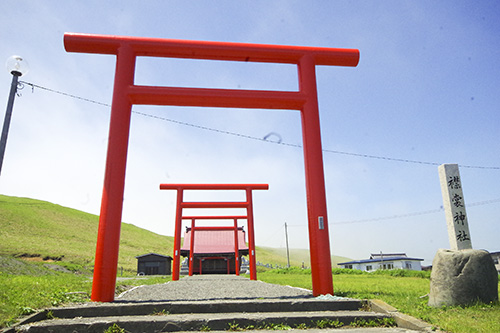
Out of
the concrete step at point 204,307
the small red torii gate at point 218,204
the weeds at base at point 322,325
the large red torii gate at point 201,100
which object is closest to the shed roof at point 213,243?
the small red torii gate at point 218,204

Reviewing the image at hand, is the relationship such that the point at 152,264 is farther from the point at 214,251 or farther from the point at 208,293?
the point at 208,293

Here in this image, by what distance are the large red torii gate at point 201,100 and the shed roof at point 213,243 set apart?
17954 mm

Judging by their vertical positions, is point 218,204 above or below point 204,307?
above

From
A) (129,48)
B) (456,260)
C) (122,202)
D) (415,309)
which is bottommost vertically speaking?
(415,309)

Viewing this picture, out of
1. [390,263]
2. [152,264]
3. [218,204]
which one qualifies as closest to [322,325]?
[218,204]

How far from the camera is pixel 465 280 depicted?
4.95m

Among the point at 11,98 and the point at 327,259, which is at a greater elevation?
the point at 11,98

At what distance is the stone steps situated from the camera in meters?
3.91

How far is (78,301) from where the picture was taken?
530 centimetres

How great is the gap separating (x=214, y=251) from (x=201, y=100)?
60.5 ft

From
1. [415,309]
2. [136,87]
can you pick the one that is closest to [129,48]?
[136,87]

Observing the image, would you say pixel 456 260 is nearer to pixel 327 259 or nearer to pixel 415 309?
pixel 415 309

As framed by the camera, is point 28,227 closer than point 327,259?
No

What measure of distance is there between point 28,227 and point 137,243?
1809cm
